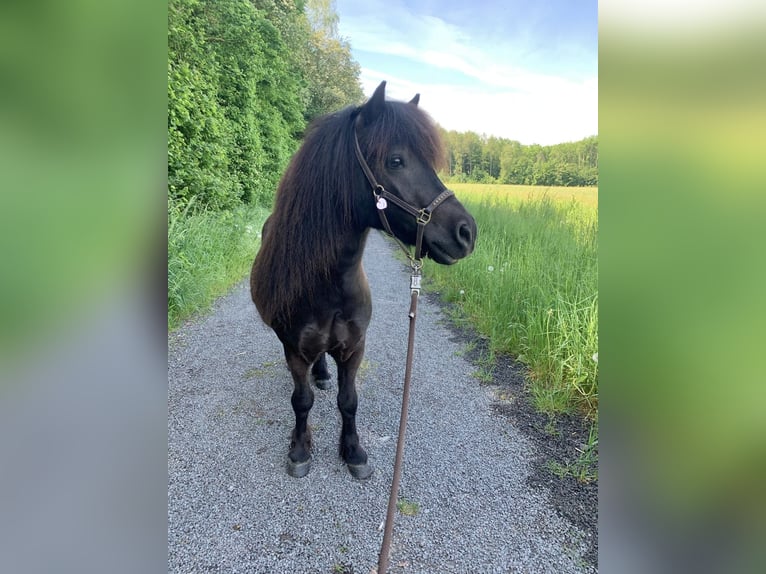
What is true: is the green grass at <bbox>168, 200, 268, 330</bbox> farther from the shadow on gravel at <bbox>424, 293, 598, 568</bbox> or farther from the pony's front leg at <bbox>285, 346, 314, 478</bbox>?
the shadow on gravel at <bbox>424, 293, 598, 568</bbox>

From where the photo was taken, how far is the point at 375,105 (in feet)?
5.90

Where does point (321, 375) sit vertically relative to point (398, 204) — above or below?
below

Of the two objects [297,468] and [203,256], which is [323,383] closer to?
[297,468]

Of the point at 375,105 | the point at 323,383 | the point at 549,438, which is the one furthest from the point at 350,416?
the point at 375,105

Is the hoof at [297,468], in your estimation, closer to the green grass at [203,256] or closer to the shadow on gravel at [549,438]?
the shadow on gravel at [549,438]

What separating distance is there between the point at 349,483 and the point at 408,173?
2.02 meters

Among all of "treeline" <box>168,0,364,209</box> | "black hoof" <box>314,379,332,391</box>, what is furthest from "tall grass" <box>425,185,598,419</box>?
"treeline" <box>168,0,364,209</box>

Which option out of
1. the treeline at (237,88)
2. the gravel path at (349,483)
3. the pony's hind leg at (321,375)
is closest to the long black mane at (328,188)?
the gravel path at (349,483)

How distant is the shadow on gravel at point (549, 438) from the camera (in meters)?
2.13
